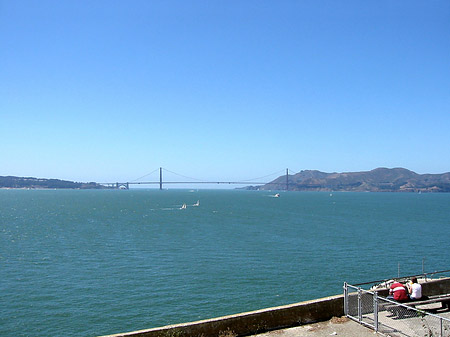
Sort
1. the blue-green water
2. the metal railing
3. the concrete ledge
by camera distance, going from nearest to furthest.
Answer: the metal railing, the concrete ledge, the blue-green water

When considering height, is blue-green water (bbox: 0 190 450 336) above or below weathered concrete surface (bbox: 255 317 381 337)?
below

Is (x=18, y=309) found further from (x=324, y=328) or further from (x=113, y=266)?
(x=324, y=328)

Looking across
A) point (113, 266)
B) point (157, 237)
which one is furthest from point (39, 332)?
point (157, 237)

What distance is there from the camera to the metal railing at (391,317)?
8.93 metres

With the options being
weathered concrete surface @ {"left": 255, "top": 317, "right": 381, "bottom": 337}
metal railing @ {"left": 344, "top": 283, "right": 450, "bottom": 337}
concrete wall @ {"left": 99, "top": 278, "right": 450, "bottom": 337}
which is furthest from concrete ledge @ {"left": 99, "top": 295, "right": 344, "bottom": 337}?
metal railing @ {"left": 344, "top": 283, "right": 450, "bottom": 337}

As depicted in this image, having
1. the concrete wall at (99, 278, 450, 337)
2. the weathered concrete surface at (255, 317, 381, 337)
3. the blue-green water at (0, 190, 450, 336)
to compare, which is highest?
the concrete wall at (99, 278, 450, 337)

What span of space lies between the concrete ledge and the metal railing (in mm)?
380

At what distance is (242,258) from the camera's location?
114ft

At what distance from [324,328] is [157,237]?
134 feet

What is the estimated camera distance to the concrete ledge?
9047 millimetres

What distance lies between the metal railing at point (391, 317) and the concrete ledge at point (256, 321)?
38 cm

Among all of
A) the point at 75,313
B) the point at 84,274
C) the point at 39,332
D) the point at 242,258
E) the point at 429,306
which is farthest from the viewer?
the point at 242,258

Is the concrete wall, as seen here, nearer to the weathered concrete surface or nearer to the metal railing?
the weathered concrete surface

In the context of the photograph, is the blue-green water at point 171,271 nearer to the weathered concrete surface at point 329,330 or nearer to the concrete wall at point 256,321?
the concrete wall at point 256,321
